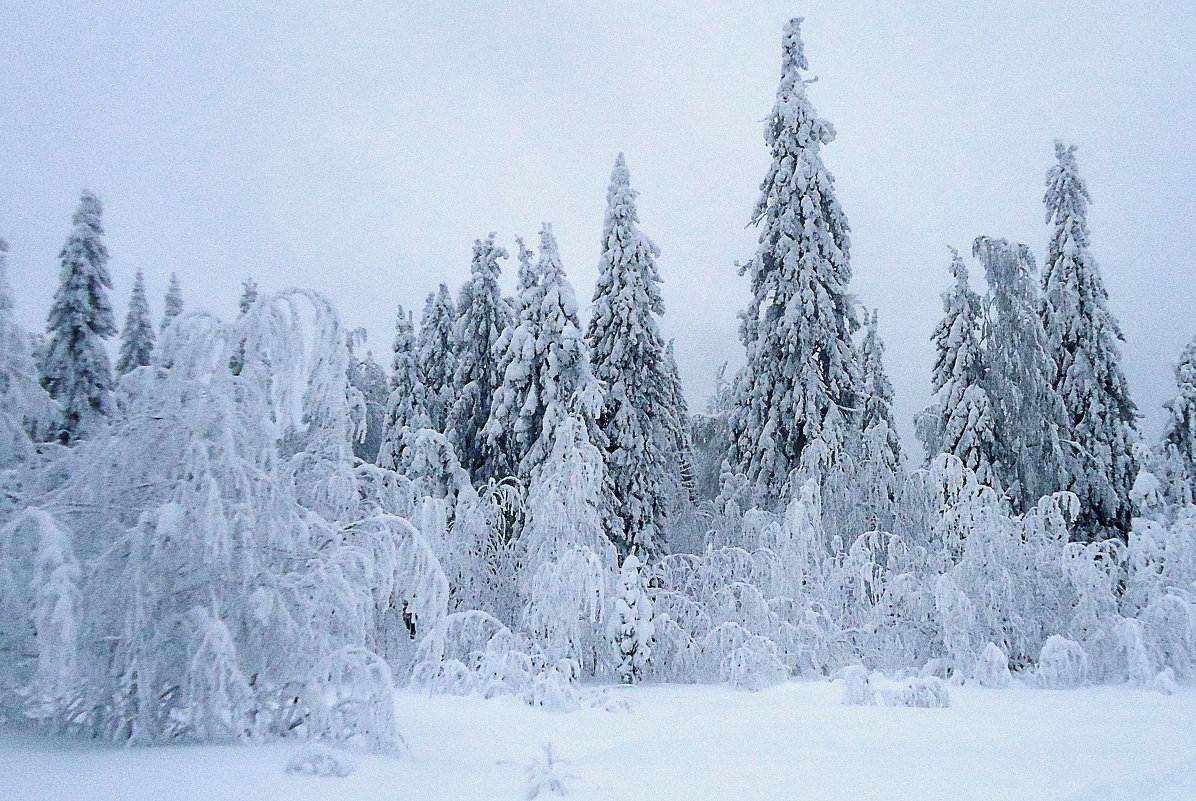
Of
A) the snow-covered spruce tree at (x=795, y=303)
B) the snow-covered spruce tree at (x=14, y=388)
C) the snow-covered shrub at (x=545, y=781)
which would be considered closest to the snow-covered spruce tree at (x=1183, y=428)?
the snow-covered spruce tree at (x=795, y=303)

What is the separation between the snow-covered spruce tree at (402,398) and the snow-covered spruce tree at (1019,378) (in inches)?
564

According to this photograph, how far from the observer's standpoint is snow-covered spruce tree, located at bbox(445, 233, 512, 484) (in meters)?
20.2

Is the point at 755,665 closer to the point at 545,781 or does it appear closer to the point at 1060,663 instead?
the point at 1060,663

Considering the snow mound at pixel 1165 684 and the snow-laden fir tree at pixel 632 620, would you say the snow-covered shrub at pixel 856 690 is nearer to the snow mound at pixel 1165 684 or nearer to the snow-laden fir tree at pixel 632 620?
the snow-laden fir tree at pixel 632 620

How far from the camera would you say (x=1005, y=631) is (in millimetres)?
12555

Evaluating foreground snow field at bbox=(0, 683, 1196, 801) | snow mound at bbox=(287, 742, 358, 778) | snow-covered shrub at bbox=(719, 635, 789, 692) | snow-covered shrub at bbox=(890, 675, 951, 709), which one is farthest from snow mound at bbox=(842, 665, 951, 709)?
Result: snow mound at bbox=(287, 742, 358, 778)

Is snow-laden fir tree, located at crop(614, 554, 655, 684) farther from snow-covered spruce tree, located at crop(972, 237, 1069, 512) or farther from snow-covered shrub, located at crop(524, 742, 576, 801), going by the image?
snow-covered spruce tree, located at crop(972, 237, 1069, 512)

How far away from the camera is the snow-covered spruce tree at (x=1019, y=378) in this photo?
19984 millimetres

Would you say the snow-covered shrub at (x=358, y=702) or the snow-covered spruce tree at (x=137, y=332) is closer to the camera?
the snow-covered shrub at (x=358, y=702)

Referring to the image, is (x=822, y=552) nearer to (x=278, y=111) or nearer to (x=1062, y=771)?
(x=1062, y=771)

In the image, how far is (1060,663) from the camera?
11016 mm

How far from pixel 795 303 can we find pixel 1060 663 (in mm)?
9666

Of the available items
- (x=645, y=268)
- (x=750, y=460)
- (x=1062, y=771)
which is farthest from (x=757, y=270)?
(x=1062, y=771)

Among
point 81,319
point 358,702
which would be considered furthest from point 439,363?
point 358,702
